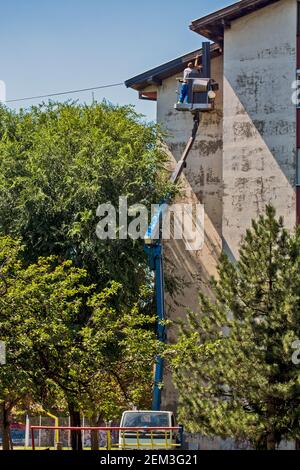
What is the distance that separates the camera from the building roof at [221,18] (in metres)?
46.0

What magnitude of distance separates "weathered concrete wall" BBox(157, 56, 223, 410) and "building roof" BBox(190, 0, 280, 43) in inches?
74.3

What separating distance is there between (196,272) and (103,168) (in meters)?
6.27

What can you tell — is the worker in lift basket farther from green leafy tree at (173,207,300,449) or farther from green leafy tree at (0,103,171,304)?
green leafy tree at (173,207,300,449)

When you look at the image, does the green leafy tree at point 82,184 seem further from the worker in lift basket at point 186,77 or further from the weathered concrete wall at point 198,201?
the worker in lift basket at point 186,77

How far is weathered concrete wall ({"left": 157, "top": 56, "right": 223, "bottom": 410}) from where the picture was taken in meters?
48.8

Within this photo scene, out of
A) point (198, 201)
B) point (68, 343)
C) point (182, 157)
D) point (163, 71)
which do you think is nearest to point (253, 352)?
point (68, 343)

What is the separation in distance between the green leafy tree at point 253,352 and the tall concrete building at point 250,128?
1011 cm

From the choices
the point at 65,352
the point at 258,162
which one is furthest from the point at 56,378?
the point at 258,162

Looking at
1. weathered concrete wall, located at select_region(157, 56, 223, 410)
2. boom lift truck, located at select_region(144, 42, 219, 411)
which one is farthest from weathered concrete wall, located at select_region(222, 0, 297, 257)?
weathered concrete wall, located at select_region(157, 56, 223, 410)

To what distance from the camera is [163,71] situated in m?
50.4

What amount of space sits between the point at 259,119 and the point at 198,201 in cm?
536

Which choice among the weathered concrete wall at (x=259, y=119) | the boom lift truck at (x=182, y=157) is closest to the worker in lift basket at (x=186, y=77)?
the boom lift truck at (x=182, y=157)

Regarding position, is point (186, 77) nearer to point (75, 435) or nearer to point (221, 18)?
point (221, 18)

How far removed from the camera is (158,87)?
5159cm
